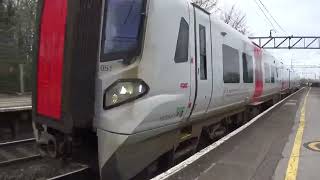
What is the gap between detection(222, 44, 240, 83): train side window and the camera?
995 cm

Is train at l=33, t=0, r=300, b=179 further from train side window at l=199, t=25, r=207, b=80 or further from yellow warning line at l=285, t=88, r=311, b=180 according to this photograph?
yellow warning line at l=285, t=88, r=311, b=180

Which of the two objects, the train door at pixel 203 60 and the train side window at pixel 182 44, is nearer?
the train side window at pixel 182 44

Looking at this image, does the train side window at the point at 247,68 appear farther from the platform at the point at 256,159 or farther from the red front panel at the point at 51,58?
the red front panel at the point at 51,58

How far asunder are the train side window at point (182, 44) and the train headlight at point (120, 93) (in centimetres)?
118

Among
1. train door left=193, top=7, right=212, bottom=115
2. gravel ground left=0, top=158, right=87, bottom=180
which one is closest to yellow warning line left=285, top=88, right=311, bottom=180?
train door left=193, top=7, right=212, bottom=115

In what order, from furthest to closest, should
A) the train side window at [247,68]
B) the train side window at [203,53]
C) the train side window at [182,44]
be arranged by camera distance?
the train side window at [247,68]
the train side window at [203,53]
the train side window at [182,44]

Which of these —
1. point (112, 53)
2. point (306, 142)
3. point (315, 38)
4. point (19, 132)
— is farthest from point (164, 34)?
point (315, 38)

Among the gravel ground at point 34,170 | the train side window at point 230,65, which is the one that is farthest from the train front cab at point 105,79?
the train side window at point 230,65

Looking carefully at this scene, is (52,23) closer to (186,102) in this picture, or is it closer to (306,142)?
(186,102)

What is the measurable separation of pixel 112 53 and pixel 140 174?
1.97 m

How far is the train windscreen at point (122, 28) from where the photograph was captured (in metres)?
5.94

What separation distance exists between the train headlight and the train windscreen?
344 mm

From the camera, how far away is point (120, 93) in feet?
18.9

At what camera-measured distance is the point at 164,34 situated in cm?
643
